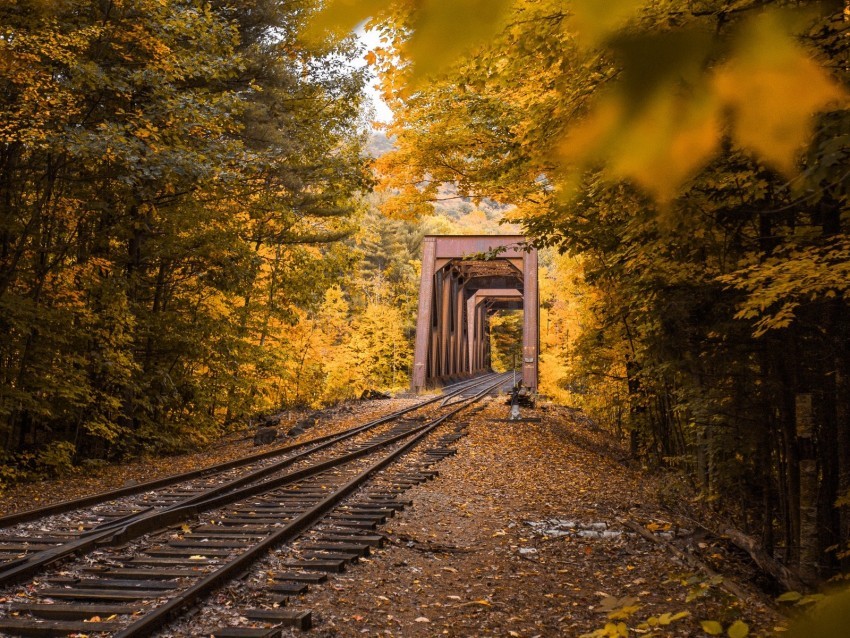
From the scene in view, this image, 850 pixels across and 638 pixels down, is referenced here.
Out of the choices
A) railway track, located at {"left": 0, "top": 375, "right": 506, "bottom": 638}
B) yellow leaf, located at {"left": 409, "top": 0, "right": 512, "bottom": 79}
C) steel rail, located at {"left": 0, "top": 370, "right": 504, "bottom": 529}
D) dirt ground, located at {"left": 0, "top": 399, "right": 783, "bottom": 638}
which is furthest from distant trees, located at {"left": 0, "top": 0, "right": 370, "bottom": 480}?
yellow leaf, located at {"left": 409, "top": 0, "right": 512, "bottom": 79}

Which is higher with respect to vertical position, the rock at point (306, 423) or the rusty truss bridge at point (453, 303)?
the rusty truss bridge at point (453, 303)

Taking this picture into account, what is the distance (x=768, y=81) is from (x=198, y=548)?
5723 mm

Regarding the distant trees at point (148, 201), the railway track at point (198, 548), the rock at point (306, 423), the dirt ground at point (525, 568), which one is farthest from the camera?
the rock at point (306, 423)

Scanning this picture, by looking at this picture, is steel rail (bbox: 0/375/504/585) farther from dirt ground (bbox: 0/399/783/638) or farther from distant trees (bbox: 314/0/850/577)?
distant trees (bbox: 314/0/850/577)

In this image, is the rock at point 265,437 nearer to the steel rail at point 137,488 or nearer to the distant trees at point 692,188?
the steel rail at point 137,488

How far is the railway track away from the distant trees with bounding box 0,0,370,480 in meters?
3.41

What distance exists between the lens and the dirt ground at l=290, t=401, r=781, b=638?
416cm

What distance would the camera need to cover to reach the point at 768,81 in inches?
33.9

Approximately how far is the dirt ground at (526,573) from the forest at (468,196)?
0.99 meters

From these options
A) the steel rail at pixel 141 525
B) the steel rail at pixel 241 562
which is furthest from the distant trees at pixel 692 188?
the steel rail at pixel 141 525

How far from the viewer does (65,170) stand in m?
10.3

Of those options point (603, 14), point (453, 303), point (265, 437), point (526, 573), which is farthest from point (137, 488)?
point (453, 303)

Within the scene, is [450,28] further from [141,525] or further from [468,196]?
[468,196]

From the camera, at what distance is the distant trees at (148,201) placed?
8914mm
